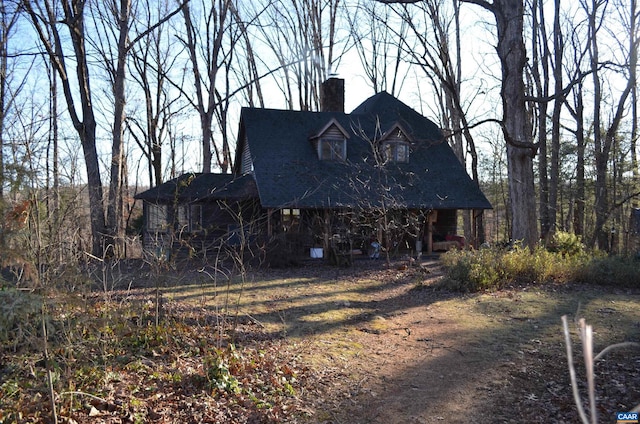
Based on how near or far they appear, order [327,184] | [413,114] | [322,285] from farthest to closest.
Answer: [413,114] → [327,184] → [322,285]

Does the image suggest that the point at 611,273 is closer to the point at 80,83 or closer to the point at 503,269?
the point at 503,269

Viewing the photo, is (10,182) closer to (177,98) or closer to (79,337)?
(79,337)

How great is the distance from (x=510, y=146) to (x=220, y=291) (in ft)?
29.8

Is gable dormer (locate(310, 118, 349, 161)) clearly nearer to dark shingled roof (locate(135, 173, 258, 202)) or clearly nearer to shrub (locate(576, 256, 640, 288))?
dark shingled roof (locate(135, 173, 258, 202))

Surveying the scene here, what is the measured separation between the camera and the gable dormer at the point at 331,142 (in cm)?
1928

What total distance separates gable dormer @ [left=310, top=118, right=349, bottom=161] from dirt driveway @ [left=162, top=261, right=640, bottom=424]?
25.9ft

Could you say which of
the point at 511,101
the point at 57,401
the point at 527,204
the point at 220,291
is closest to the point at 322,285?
the point at 220,291

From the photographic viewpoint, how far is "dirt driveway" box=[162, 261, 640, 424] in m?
5.23

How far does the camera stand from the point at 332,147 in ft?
64.4

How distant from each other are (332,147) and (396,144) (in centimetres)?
281

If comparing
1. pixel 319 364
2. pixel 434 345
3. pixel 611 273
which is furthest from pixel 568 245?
pixel 319 364

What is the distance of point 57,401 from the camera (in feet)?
14.5

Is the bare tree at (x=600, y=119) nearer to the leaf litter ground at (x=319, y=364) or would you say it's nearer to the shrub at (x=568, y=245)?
the shrub at (x=568, y=245)

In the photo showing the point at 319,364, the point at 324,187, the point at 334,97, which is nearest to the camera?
the point at 319,364
